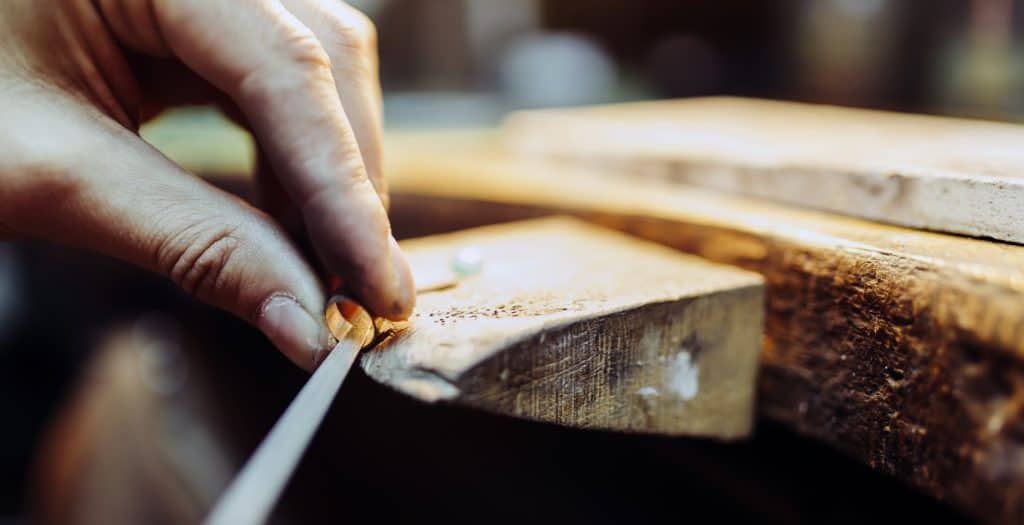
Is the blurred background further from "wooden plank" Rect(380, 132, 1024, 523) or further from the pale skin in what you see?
the pale skin

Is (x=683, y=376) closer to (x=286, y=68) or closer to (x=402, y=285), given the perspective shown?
(x=402, y=285)

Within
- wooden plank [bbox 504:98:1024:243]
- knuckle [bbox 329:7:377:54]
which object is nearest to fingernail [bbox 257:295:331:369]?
knuckle [bbox 329:7:377:54]

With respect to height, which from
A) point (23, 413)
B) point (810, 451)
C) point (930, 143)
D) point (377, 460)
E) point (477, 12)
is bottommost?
point (23, 413)

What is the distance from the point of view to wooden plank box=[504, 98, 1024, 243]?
0.78 meters

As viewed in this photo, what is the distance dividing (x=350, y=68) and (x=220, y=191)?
0.21 m

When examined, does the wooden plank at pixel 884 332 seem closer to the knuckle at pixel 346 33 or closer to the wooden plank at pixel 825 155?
the wooden plank at pixel 825 155

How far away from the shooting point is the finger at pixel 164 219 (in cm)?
68

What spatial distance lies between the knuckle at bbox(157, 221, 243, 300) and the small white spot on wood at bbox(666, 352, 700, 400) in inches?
18.2

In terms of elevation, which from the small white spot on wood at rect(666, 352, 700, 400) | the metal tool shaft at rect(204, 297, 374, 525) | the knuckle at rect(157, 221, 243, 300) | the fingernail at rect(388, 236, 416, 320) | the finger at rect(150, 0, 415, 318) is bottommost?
the small white spot on wood at rect(666, 352, 700, 400)

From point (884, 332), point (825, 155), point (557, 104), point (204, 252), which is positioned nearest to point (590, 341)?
point (884, 332)

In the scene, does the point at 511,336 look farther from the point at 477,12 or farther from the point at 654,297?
the point at 477,12

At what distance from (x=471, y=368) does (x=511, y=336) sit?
51 millimetres

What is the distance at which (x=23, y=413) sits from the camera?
266 cm

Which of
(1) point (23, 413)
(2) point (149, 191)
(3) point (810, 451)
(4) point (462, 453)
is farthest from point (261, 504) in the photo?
(1) point (23, 413)
